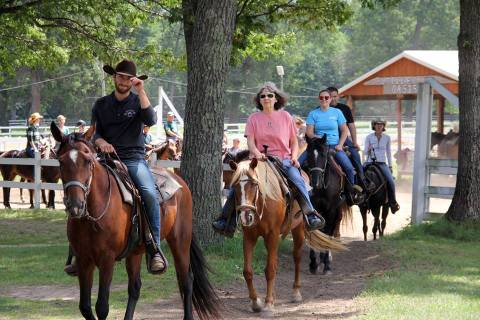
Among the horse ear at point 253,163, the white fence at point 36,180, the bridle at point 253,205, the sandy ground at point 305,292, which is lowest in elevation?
the sandy ground at point 305,292

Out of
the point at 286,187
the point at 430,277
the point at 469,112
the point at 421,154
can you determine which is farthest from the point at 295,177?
the point at 421,154

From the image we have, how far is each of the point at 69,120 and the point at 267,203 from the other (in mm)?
76600

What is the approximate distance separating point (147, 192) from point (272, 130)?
8.24 ft

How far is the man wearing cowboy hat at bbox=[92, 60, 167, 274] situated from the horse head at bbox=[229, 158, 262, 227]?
135 centimetres

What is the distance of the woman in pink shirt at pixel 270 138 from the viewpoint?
10.3 meters

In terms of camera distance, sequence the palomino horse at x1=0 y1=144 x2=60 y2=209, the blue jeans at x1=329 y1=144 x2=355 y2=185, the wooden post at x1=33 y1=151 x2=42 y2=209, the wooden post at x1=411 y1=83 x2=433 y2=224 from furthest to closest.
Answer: the palomino horse at x1=0 y1=144 x2=60 y2=209 → the wooden post at x1=33 y1=151 x2=42 y2=209 → the wooden post at x1=411 y1=83 x2=433 y2=224 → the blue jeans at x1=329 y1=144 x2=355 y2=185

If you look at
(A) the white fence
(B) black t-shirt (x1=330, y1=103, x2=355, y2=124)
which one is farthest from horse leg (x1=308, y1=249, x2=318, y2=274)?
(A) the white fence

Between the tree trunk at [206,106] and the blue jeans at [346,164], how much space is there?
6.45ft

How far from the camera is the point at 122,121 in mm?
8188

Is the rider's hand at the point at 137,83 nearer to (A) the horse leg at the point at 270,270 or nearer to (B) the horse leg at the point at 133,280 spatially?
(B) the horse leg at the point at 133,280

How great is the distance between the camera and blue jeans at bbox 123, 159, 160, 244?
8234mm

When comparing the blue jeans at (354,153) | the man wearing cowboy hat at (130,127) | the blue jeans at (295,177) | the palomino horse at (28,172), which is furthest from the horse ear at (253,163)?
the palomino horse at (28,172)

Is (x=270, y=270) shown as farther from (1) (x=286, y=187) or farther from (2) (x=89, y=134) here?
(2) (x=89, y=134)

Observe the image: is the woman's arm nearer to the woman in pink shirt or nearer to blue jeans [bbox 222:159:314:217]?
the woman in pink shirt
